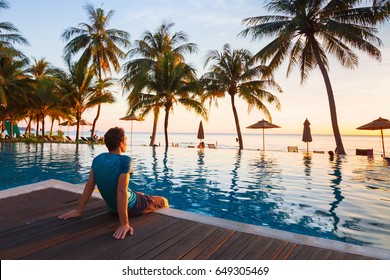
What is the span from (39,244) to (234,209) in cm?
380

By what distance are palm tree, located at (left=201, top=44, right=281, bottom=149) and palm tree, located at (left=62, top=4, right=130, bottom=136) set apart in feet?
33.4

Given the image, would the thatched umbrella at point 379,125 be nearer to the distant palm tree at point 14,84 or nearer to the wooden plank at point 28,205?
the wooden plank at point 28,205

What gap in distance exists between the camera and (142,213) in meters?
3.34

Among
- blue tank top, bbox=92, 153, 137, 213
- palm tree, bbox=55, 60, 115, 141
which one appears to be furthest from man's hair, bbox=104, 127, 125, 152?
palm tree, bbox=55, 60, 115, 141

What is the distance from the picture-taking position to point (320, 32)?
55.4 feet

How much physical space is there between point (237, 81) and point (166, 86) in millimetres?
6671

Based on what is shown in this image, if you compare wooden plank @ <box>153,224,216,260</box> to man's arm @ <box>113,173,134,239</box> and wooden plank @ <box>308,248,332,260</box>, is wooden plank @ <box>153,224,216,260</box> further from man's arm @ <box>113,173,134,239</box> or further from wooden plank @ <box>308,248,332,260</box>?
wooden plank @ <box>308,248,332,260</box>

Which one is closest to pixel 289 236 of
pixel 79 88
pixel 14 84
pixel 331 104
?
pixel 331 104

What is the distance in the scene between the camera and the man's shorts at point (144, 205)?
3.25 meters

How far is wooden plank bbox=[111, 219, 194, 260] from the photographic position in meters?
2.27

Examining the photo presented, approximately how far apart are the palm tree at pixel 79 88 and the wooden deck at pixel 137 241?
2286cm
